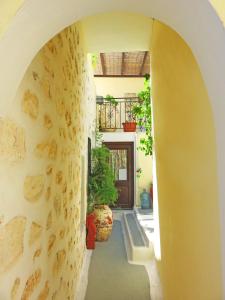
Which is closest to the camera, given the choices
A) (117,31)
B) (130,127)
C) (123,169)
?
(117,31)

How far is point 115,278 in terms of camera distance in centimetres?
323

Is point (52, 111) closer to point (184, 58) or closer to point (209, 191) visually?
point (184, 58)

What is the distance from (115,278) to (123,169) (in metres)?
4.90

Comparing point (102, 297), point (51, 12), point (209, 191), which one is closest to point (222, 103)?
point (209, 191)

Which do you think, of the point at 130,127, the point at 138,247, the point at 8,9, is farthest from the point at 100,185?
the point at 8,9

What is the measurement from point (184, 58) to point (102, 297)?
2.39m

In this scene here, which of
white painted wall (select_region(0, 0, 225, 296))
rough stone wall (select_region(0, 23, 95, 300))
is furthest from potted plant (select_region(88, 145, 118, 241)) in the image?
white painted wall (select_region(0, 0, 225, 296))

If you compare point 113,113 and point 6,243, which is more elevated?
point 113,113

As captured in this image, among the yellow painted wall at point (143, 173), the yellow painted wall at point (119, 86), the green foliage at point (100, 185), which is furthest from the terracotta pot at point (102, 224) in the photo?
the yellow painted wall at point (119, 86)


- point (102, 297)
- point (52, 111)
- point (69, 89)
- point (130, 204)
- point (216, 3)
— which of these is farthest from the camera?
point (130, 204)

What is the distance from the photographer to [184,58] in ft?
4.95

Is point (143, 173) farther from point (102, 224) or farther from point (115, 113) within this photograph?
point (102, 224)

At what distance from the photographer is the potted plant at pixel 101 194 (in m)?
4.70

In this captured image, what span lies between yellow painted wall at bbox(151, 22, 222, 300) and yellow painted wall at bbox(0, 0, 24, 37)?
76 centimetres
